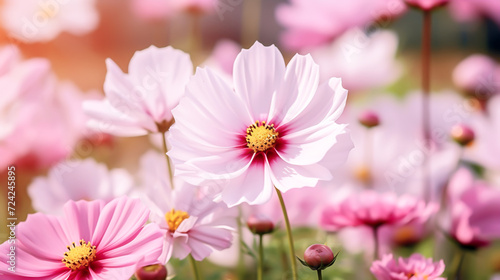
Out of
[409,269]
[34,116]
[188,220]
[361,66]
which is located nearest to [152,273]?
[188,220]

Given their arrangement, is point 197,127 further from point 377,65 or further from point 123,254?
point 377,65

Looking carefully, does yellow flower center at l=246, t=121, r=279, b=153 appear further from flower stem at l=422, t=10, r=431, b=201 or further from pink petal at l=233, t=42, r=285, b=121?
flower stem at l=422, t=10, r=431, b=201

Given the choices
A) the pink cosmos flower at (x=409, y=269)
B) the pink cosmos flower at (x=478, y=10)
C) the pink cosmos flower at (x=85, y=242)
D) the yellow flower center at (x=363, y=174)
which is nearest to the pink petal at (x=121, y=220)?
the pink cosmos flower at (x=85, y=242)

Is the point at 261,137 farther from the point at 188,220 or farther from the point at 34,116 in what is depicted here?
the point at 34,116

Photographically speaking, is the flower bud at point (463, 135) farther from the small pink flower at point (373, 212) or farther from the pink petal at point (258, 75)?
the pink petal at point (258, 75)

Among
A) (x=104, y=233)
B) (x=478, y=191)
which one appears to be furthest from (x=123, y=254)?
(x=478, y=191)

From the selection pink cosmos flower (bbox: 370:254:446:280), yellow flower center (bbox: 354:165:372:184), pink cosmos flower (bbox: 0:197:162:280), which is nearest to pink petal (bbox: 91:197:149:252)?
pink cosmos flower (bbox: 0:197:162:280)
